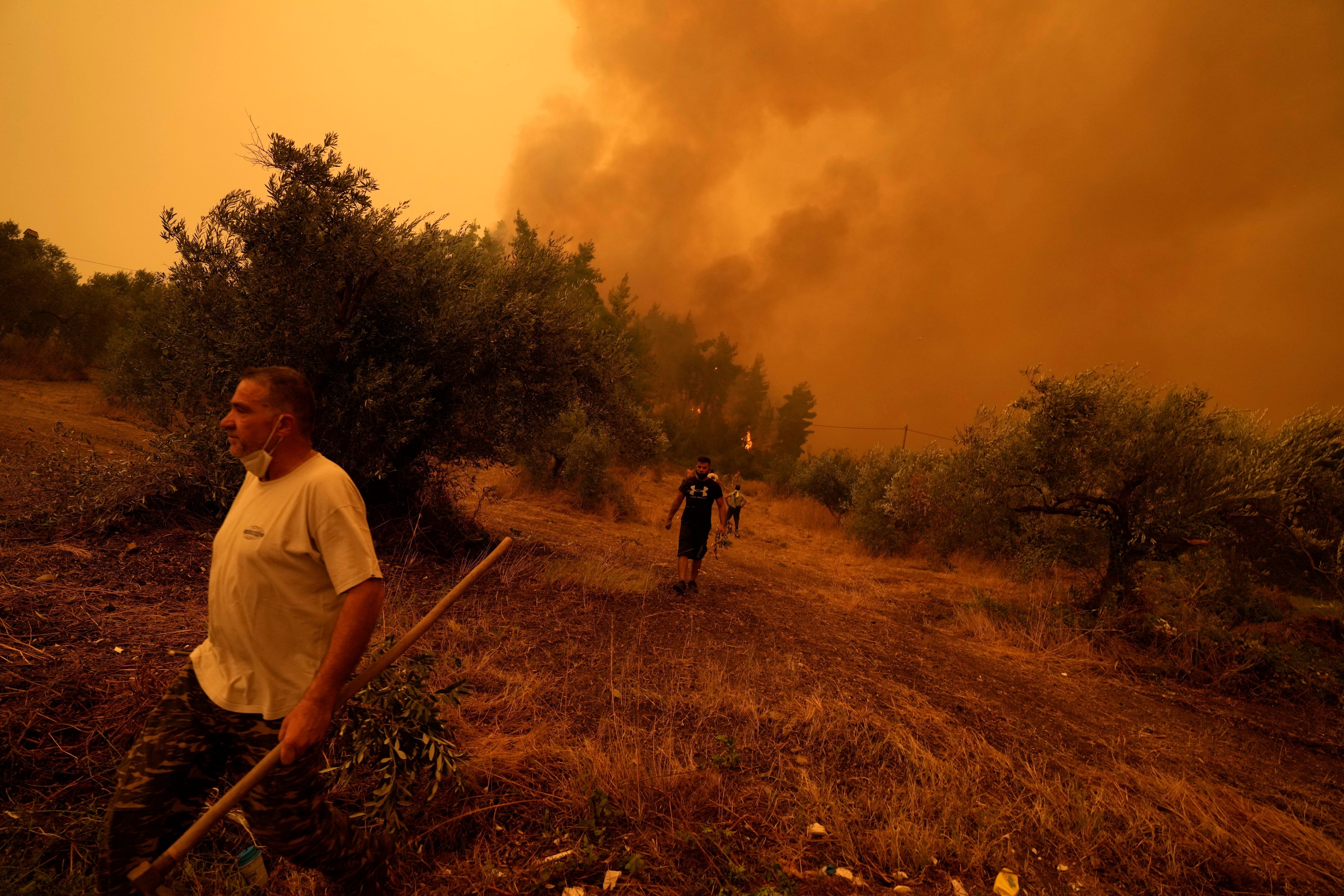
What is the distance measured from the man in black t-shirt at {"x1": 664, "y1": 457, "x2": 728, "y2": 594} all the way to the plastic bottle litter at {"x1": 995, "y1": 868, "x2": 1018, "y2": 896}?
5.49 m

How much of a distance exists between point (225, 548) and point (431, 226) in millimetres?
7735

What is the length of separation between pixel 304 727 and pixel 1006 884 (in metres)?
3.58

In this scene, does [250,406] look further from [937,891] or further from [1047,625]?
[1047,625]

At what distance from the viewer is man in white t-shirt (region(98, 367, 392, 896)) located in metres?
1.99

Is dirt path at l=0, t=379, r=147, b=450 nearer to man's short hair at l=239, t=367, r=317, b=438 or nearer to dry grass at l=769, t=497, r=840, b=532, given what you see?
man's short hair at l=239, t=367, r=317, b=438

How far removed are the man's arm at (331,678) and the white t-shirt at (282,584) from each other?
3.0 inches

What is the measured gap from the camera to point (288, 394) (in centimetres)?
216

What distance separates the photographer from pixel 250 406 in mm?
2102

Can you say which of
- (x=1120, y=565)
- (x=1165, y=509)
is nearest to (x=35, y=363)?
(x=1120, y=565)

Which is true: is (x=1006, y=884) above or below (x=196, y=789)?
below

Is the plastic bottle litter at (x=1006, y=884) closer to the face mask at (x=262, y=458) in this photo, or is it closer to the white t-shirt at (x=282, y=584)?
→ the white t-shirt at (x=282, y=584)

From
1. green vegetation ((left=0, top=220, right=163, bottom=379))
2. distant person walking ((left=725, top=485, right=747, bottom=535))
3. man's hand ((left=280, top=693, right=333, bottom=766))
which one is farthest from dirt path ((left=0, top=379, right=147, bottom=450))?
distant person walking ((left=725, top=485, right=747, bottom=535))

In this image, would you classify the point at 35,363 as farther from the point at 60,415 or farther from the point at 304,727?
the point at 304,727

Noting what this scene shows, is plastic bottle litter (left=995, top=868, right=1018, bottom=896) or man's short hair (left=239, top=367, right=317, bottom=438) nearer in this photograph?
man's short hair (left=239, top=367, right=317, bottom=438)
